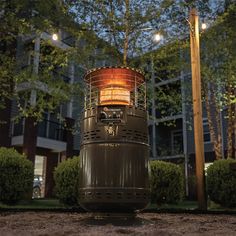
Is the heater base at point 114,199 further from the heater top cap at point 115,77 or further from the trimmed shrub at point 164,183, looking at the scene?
the trimmed shrub at point 164,183

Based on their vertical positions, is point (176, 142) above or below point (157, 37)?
below

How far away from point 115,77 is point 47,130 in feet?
56.1

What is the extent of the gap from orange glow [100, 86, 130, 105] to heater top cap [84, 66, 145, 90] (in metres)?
0.10

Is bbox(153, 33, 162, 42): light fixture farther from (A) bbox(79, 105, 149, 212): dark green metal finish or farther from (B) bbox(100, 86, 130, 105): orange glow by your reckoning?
(A) bbox(79, 105, 149, 212): dark green metal finish

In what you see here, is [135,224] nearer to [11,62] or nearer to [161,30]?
[161,30]

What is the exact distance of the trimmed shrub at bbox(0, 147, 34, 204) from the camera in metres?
10.6

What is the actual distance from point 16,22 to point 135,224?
1070cm

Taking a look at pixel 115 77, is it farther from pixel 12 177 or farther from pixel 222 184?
pixel 12 177

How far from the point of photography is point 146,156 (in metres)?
4.84

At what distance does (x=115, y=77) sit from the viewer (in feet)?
16.9

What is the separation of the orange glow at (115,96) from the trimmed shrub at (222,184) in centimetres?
544

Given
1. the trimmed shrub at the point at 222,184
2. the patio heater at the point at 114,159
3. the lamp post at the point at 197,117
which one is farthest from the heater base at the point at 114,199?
the trimmed shrub at the point at 222,184

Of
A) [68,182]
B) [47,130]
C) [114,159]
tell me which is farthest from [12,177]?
[47,130]

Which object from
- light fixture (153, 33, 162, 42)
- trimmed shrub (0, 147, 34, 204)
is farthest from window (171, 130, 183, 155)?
trimmed shrub (0, 147, 34, 204)
